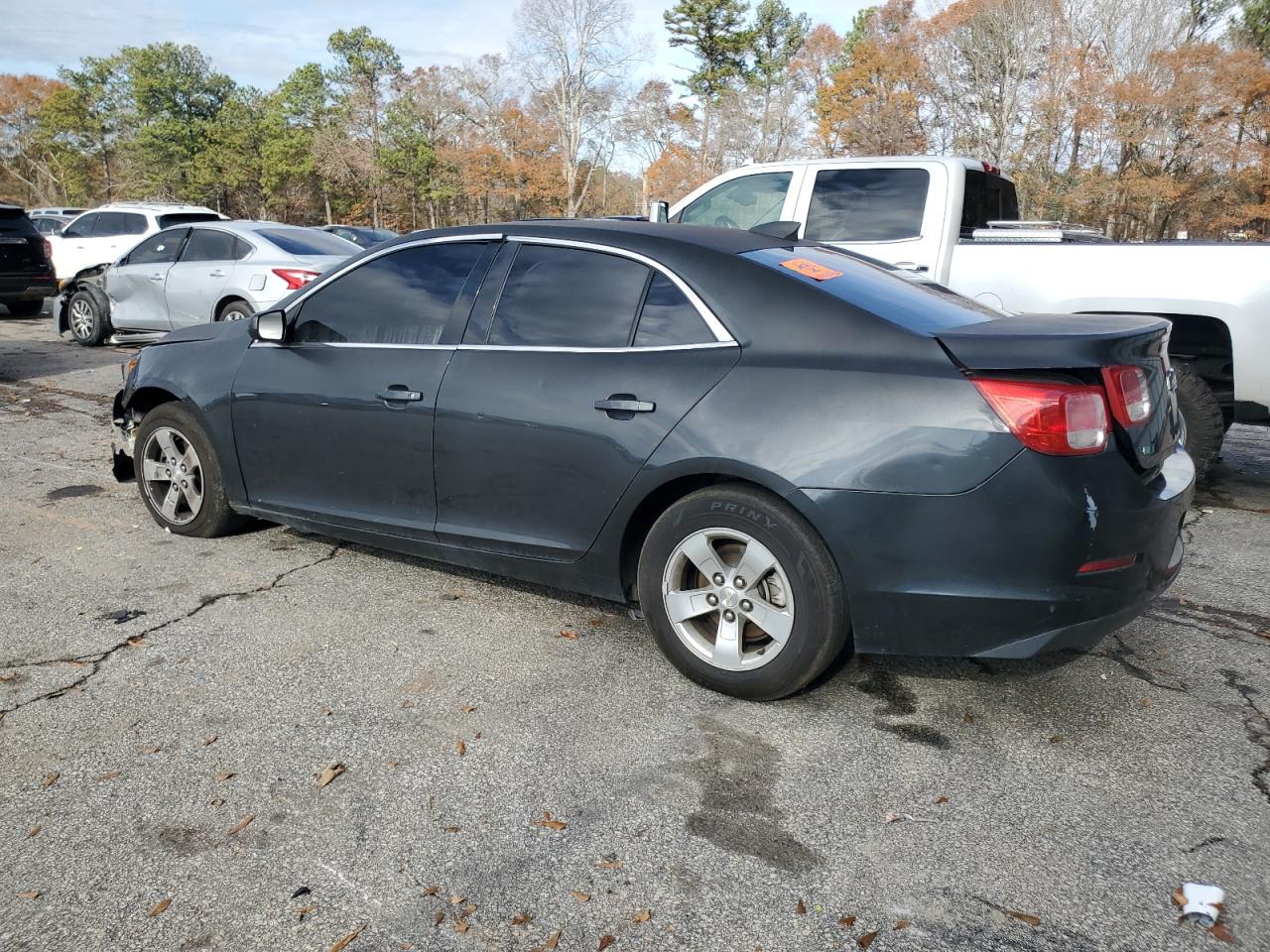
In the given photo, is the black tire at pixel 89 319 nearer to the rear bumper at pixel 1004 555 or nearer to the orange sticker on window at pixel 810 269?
the orange sticker on window at pixel 810 269

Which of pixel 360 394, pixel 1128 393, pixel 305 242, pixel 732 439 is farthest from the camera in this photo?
pixel 305 242

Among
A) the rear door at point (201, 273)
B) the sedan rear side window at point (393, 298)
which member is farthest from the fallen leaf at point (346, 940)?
the rear door at point (201, 273)

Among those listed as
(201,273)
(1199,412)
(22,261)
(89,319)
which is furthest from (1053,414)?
(22,261)

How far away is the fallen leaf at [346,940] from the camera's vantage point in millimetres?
2162

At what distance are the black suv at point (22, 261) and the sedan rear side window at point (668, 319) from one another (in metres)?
14.8

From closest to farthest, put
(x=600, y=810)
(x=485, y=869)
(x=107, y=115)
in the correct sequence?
1. (x=485, y=869)
2. (x=600, y=810)
3. (x=107, y=115)

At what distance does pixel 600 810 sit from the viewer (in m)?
2.71

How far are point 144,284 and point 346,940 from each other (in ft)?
37.4

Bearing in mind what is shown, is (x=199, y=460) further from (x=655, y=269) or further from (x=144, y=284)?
(x=144, y=284)

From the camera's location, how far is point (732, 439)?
10.5ft

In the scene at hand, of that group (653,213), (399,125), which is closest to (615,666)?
(653,213)

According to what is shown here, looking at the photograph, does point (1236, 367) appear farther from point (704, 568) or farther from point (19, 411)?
point (19, 411)

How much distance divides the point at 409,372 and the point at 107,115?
7658cm

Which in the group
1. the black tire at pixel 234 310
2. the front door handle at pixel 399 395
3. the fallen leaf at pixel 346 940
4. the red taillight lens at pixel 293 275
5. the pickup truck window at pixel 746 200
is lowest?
the fallen leaf at pixel 346 940
